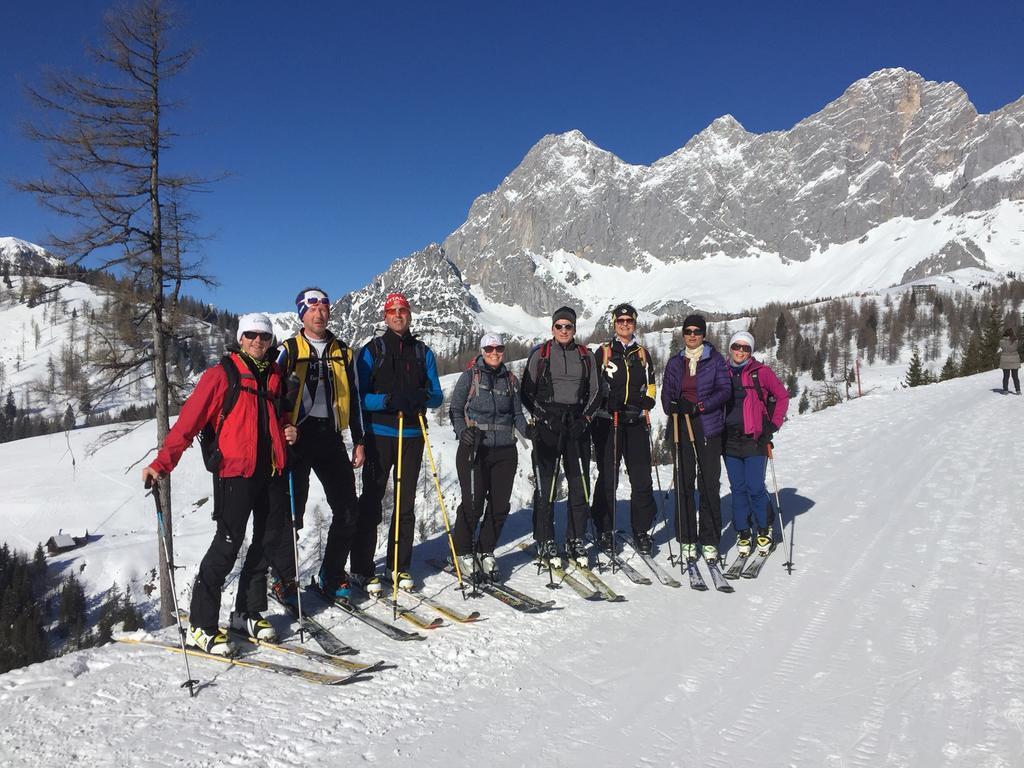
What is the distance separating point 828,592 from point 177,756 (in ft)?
19.4

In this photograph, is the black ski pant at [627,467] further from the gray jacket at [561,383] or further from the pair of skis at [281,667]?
the pair of skis at [281,667]

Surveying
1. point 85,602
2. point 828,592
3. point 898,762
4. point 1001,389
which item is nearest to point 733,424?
point 828,592

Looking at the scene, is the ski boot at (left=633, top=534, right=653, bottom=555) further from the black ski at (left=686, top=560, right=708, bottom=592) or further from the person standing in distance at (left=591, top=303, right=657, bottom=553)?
the black ski at (left=686, top=560, right=708, bottom=592)

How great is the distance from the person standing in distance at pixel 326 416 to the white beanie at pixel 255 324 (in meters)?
0.45

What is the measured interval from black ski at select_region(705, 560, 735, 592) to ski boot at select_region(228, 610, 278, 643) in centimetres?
437

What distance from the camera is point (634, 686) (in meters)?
4.57

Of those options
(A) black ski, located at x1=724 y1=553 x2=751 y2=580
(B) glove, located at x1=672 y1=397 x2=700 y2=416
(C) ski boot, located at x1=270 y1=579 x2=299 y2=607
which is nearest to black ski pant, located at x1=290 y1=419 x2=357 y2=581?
(C) ski boot, located at x1=270 y1=579 x2=299 y2=607

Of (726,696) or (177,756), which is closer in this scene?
(177,756)

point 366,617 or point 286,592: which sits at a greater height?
point 286,592

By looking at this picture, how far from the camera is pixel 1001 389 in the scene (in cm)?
2362

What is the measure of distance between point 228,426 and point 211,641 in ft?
5.40

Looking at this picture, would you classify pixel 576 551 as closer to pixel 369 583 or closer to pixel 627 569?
pixel 627 569

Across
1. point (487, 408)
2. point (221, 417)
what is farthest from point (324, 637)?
point (487, 408)

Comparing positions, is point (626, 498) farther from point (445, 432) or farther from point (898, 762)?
point (445, 432)
